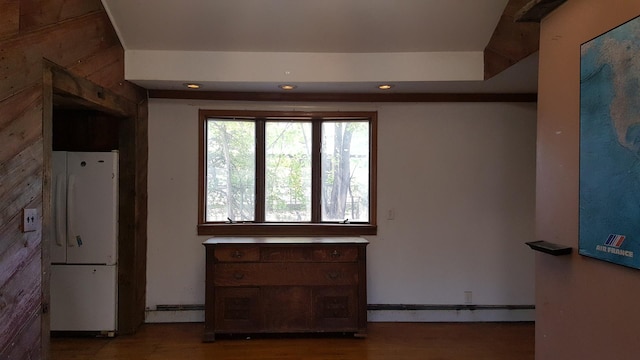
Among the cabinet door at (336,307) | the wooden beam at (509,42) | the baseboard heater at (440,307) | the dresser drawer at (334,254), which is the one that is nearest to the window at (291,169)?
the dresser drawer at (334,254)

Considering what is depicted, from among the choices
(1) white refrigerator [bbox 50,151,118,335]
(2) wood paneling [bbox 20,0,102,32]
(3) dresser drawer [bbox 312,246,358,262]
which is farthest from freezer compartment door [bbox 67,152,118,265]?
(3) dresser drawer [bbox 312,246,358,262]

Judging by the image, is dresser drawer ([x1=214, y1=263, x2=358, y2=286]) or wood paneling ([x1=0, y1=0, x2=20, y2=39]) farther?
dresser drawer ([x1=214, y1=263, x2=358, y2=286])

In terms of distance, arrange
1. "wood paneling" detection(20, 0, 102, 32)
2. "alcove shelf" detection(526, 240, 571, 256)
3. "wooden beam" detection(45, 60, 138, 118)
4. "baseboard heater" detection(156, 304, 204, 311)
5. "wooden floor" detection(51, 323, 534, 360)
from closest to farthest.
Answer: "alcove shelf" detection(526, 240, 571, 256)
"wood paneling" detection(20, 0, 102, 32)
"wooden beam" detection(45, 60, 138, 118)
"wooden floor" detection(51, 323, 534, 360)
"baseboard heater" detection(156, 304, 204, 311)

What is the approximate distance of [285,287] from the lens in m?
3.35

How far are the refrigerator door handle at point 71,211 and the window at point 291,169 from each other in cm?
117

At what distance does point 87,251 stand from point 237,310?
1494 mm

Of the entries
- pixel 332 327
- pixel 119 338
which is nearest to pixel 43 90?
pixel 119 338

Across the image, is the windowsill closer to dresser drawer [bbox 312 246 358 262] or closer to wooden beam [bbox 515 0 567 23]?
dresser drawer [bbox 312 246 358 262]

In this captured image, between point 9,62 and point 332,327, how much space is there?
301 cm

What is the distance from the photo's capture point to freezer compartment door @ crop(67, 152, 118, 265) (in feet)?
10.9

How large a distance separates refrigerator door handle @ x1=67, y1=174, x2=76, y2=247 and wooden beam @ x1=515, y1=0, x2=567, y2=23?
12.3ft

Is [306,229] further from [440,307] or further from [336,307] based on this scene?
[440,307]

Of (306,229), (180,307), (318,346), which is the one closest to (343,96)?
(306,229)

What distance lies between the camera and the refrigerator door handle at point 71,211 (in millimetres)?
3283
